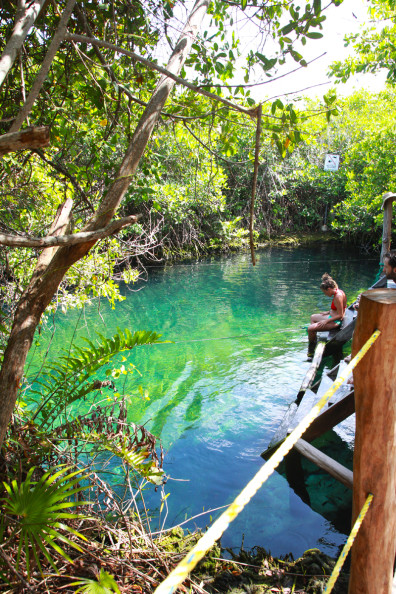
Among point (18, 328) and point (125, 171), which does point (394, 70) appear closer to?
point (125, 171)

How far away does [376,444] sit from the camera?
156 cm

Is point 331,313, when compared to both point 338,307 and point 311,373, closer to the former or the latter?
point 338,307

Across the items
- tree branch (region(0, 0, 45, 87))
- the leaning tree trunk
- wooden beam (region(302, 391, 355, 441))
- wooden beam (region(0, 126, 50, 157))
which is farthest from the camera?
wooden beam (region(302, 391, 355, 441))

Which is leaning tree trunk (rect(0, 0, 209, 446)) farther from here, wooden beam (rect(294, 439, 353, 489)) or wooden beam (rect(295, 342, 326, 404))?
wooden beam (rect(295, 342, 326, 404))

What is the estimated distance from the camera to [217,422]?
5676 millimetres

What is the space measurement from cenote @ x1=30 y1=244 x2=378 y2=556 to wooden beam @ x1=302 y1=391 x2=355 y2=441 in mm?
822

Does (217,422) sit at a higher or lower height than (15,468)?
lower

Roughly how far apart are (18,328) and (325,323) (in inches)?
256

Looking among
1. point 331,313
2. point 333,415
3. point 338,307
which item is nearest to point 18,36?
point 333,415

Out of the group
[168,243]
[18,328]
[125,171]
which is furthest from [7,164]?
[168,243]

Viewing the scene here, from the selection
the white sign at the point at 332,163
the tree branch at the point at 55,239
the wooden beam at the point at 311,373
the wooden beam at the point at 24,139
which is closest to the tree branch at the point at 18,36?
the wooden beam at the point at 24,139

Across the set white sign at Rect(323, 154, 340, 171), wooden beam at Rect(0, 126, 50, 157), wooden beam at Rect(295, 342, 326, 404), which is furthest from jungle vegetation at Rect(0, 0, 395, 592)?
white sign at Rect(323, 154, 340, 171)

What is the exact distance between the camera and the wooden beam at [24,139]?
1357 mm

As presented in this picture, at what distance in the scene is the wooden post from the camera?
149 centimetres
